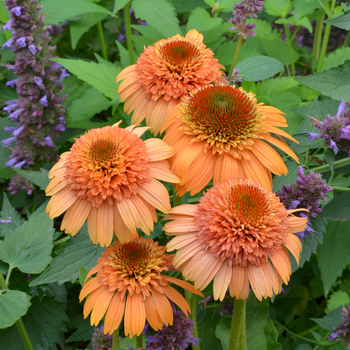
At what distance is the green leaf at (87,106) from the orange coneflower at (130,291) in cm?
101

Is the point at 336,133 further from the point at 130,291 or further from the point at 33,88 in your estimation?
the point at 33,88

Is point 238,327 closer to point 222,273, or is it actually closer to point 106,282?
point 222,273

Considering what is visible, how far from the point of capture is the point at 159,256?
3.40ft

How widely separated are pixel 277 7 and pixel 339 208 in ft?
4.34

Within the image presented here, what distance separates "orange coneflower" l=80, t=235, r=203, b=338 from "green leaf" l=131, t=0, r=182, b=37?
100cm

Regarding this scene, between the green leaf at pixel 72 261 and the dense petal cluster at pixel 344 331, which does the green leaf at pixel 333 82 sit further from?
the green leaf at pixel 72 261

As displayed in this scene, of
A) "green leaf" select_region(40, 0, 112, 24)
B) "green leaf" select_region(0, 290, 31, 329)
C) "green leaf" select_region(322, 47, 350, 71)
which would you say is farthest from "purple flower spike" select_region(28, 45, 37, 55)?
"green leaf" select_region(322, 47, 350, 71)

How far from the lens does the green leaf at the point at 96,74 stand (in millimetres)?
1671

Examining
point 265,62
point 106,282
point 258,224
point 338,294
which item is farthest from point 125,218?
point 338,294

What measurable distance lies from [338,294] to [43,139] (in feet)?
5.03

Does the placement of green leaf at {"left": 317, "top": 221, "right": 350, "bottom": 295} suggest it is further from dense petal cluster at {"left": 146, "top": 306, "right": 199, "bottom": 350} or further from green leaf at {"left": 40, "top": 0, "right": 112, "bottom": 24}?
green leaf at {"left": 40, "top": 0, "right": 112, "bottom": 24}

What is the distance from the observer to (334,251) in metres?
1.56

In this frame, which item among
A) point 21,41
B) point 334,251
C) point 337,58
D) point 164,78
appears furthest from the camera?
point 337,58

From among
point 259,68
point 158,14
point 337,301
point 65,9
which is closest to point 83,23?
point 65,9
